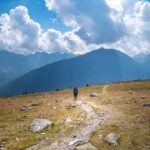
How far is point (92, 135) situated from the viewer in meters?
26.9

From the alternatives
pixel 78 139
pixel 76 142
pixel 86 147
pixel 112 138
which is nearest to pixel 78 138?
pixel 78 139

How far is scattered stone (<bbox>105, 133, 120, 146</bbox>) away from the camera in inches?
966

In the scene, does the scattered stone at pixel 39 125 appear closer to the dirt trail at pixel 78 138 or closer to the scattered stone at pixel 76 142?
the dirt trail at pixel 78 138

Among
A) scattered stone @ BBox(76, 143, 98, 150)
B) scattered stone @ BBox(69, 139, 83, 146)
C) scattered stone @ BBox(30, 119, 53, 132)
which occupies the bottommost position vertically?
scattered stone @ BBox(76, 143, 98, 150)

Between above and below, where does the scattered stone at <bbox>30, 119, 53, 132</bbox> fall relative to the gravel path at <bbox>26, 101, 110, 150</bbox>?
above

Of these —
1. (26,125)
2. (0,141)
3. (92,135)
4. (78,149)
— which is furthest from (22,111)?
(78,149)

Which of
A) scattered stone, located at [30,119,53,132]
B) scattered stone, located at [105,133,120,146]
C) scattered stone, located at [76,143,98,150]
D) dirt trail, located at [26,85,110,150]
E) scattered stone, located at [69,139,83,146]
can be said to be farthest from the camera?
scattered stone, located at [30,119,53,132]

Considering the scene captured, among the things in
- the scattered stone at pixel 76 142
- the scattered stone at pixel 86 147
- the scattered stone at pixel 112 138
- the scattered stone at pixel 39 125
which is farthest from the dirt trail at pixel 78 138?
the scattered stone at pixel 39 125

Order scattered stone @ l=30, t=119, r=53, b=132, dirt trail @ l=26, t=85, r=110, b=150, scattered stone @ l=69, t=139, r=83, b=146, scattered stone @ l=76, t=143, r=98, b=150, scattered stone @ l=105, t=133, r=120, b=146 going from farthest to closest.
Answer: scattered stone @ l=30, t=119, r=53, b=132, scattered stone @ l=105, t=133, r=120, b=146, scattered stone @ l=69, t=139, r=83, b=146, dirt trail @ l=26, t=85, r=110, b=150, scattered stone @ l=76, t=143, r=98, b=150

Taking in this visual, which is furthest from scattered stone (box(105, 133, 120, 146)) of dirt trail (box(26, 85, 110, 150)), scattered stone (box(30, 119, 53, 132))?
scattered stone (box(30, 119, 53, 132))

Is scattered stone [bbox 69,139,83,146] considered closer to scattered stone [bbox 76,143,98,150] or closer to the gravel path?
the gravel path

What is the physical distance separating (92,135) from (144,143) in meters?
5.09

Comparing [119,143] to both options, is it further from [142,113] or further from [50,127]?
[142,113]

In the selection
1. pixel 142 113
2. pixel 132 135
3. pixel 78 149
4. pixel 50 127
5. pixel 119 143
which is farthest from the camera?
pixel 142 113
